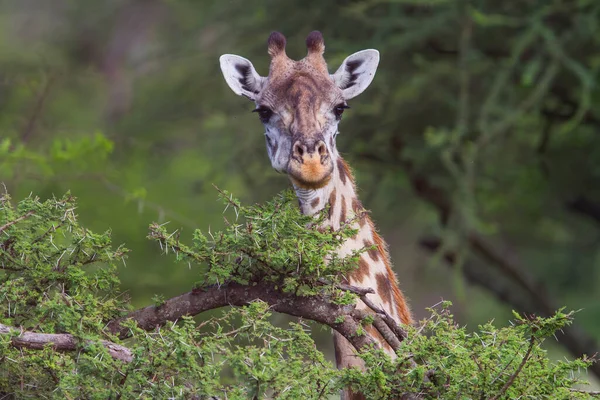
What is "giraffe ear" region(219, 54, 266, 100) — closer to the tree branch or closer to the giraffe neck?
the giraffe neck

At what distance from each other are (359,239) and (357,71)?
142cm

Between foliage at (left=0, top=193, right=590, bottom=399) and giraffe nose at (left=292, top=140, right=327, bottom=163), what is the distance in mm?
675

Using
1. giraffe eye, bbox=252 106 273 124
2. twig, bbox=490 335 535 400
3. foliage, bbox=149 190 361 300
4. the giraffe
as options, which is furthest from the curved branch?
giraffe eye, bbox=252 106 273 124

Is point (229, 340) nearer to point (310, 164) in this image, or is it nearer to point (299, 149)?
point (310, 164)

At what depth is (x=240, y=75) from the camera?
25.8ft

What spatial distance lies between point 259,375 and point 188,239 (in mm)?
10961

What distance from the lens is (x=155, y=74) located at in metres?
22.0

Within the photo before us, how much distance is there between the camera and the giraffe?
657 cm

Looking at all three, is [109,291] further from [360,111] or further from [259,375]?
[360,111]

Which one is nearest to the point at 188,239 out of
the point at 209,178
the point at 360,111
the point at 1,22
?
the point at 209,178

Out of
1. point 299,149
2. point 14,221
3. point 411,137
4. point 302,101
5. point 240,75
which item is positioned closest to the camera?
point 14,221

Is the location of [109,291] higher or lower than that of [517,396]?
lower

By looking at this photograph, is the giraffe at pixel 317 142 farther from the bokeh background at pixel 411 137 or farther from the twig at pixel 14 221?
the bokeh background at pixel 411 137

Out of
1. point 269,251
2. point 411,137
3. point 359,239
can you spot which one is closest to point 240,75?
point 359,239
